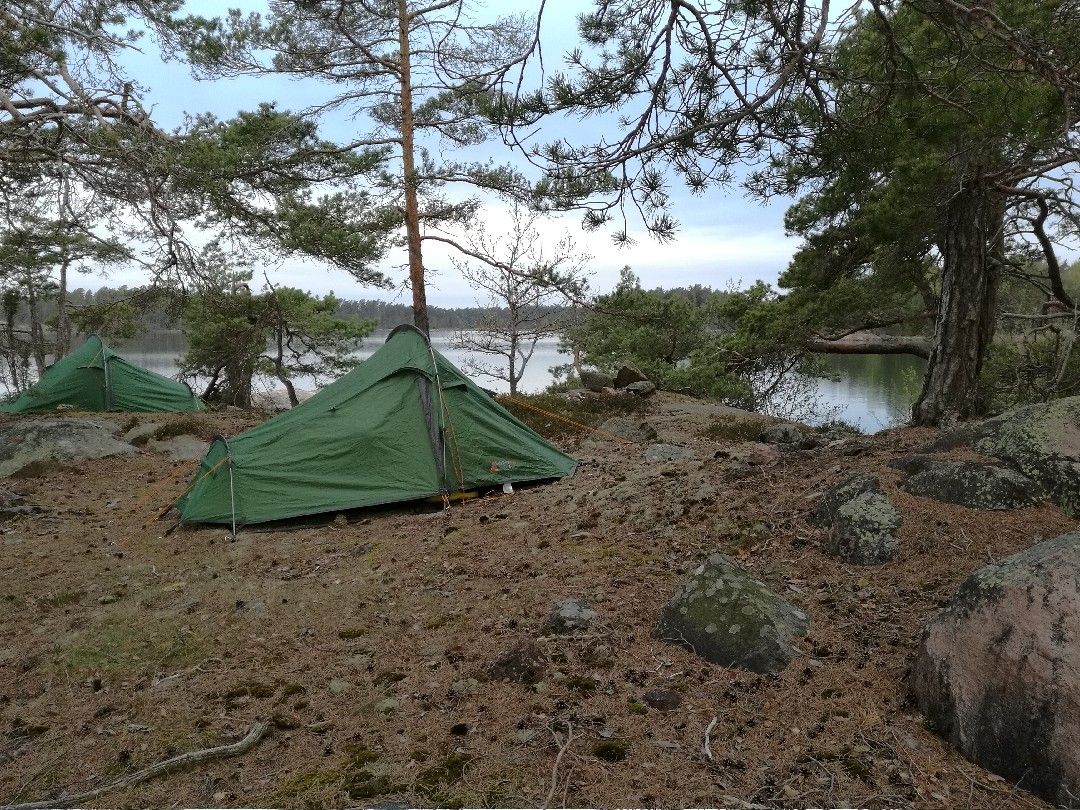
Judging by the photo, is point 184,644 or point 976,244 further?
point 976,244

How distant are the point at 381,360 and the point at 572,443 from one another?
3.54 meters

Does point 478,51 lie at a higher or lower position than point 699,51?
higher

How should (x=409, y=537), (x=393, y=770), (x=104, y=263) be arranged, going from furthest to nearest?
(x=104, y=263) → (x=409, y=537) → (x=393, y=770)

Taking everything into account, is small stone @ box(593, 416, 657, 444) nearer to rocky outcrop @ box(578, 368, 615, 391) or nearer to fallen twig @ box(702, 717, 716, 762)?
rocky outcrop @ box(578, 368, 615, 391)

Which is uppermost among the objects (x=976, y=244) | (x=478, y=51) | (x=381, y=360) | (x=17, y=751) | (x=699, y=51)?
(x=478, y=51)

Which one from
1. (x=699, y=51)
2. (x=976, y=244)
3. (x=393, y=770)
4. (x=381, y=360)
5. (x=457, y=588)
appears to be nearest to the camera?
(x=393, y=770)

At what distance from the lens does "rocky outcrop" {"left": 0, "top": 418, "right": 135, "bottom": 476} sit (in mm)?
8984

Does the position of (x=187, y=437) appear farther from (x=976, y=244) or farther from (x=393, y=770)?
(x=976, y=244)

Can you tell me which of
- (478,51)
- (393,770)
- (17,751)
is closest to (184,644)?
(17,751)

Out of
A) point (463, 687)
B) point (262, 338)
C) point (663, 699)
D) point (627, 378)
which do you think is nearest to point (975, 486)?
point (663, 699)

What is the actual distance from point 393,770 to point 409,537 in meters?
3.30

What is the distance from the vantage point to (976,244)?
6805 millimetres

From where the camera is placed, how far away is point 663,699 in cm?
285

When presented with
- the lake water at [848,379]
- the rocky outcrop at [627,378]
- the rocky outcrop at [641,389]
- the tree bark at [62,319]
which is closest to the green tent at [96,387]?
the lake water at [848,379]
